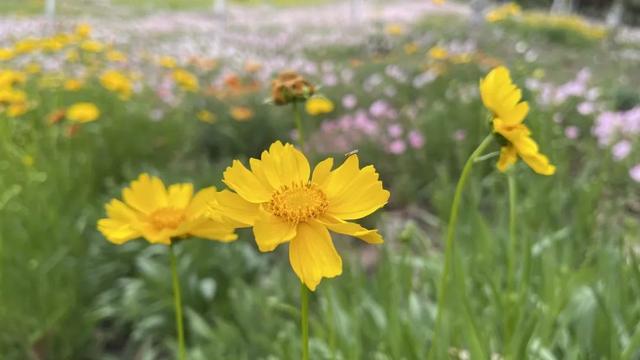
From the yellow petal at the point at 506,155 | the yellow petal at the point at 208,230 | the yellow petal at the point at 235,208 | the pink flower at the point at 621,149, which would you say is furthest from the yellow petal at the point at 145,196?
the pink flower at the point at 621,149

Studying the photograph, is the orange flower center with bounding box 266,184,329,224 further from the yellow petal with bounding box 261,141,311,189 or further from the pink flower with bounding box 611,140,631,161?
the pink flower with bounding box 611,140,631,161

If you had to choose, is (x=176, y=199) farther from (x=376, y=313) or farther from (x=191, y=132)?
(x=191, y=132)

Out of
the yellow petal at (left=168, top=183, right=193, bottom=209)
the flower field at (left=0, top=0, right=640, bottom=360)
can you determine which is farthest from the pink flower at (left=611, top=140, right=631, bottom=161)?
the yellow petal at (left=168, top=183, right=193, bottom=209)

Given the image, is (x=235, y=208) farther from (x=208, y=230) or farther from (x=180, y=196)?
(x=180, y=196)

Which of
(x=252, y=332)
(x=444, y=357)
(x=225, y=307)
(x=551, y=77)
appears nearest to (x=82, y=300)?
(x=225, y=307)

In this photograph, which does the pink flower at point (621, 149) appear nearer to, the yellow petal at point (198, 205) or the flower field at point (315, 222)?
the flower field at point (315, 222)

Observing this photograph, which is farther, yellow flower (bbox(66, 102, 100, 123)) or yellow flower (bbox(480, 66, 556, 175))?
yellow flower (bbox(66, 102, 100, 123))

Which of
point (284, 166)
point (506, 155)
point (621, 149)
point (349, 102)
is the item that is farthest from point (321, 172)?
point (349, 102)
